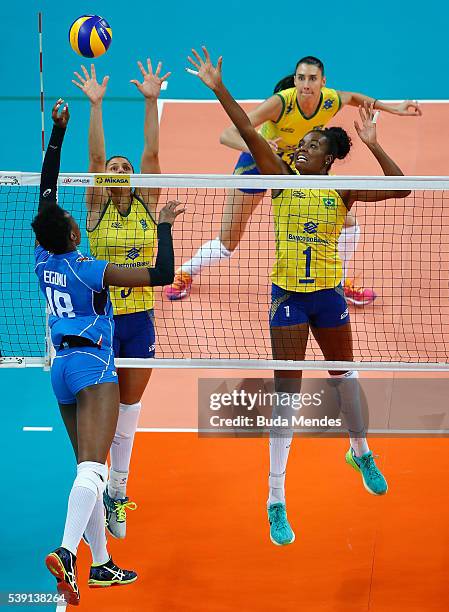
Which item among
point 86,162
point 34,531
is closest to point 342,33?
point 86,162

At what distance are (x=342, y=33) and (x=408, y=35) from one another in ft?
3.61

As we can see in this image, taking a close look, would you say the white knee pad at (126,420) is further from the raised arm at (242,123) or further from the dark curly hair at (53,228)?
the raised arm at (242,123)

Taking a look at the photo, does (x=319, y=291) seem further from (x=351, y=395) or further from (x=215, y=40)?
(x=215, y=40)

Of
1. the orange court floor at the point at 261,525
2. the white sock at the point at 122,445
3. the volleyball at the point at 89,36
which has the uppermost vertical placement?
the volleyball at the point at 89,36

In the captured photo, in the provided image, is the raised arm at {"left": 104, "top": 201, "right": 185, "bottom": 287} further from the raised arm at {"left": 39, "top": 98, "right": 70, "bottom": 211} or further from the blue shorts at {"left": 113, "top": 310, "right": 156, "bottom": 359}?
the blue shorts at {"left": 113, "top": 310, "right": 156, "bottom": 359}

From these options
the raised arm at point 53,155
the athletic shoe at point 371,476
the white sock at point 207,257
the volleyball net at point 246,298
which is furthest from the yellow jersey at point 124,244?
the white sock at point 207,257

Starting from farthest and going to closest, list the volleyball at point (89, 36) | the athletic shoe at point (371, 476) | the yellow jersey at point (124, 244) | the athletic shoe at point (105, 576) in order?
1. the volleyball at point (89, 36)
2. the athletic shoe at point (371, 476)
3. the yellow jersey at point (124, 244)
4. the athletic shoe at point (105, 576)

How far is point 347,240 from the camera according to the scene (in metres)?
11.5

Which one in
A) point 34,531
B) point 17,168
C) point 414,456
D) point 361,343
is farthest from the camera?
point 17,168

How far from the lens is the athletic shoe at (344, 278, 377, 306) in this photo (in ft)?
39.6

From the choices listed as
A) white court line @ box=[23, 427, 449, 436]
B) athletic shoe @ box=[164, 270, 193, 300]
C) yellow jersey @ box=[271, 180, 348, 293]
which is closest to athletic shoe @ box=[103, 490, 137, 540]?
white court line @ box=[23, 427, 449, 436]

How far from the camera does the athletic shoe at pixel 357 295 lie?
12078 mm

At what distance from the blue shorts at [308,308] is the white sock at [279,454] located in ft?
1.93

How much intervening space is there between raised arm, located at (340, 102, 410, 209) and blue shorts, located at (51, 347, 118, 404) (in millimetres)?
2359
